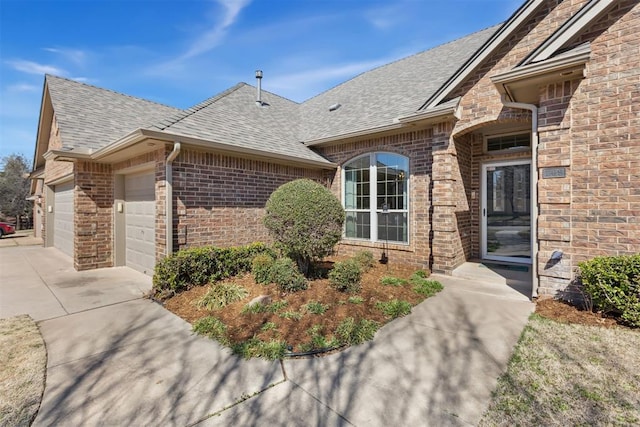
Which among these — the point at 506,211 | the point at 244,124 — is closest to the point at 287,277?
the point at 244,124

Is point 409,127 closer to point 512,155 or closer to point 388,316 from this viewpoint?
point 512,155

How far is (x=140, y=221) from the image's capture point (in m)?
7.63

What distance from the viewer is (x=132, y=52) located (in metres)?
8.88

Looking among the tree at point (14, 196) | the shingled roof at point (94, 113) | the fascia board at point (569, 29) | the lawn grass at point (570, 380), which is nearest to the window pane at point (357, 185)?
the fascia board at point (569, 29)

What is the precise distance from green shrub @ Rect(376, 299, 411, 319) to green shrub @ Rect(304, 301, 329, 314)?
85 centimetres

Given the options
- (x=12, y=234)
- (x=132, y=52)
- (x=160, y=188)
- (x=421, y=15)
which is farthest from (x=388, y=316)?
(x=12, y=234)

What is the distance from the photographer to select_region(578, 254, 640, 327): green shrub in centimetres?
385

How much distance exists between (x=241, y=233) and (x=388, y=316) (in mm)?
4350

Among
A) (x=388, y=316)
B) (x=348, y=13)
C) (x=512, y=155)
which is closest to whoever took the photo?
(x=388, y=316)

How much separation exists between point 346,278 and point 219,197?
3613 mm

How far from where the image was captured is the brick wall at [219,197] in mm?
6258

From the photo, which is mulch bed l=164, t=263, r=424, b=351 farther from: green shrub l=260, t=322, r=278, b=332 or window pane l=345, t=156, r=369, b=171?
window pane l=345, t=156, r=369, b=171

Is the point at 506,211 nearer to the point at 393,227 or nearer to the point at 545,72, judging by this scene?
the point at 393,227

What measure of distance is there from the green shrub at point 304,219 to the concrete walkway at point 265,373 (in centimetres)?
190
